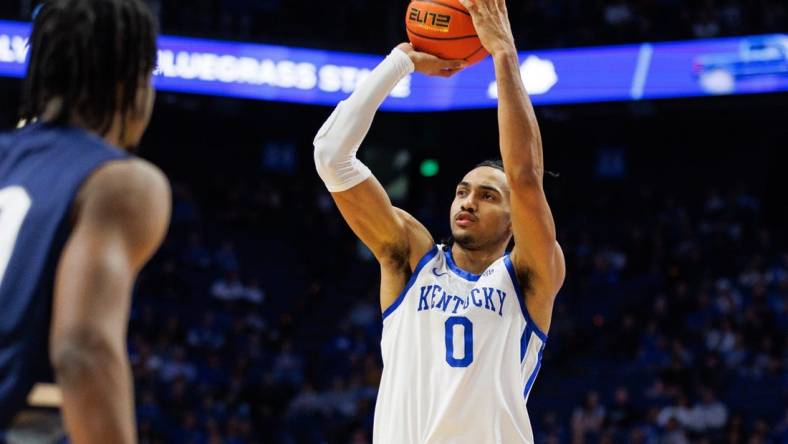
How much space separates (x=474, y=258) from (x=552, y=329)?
11223mm

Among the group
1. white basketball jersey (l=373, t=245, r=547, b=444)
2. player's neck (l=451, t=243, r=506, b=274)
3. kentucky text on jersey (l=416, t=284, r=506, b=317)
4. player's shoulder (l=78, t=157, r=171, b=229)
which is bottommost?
white basketball jersey (l=373, t=245, r=547, b=444)

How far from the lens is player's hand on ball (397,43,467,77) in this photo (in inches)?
173

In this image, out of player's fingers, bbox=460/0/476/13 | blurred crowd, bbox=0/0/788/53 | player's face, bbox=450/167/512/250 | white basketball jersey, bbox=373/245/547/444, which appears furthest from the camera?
blurred crowd, bbox=0/0/788/53

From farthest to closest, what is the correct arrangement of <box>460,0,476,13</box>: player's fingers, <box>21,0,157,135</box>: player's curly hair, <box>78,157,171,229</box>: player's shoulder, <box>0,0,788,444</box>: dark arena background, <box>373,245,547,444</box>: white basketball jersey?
1. <box>0,0,788,444</box>: dark arena background
2. <box>460,0,476,13</box>: player's fingers
3. <box>373,245,547,444</box>: white basketball jersey
4. <box>21,0,157,135</box>: player's curly hair
5. <box>78,157,171,229</box>: player's shoulder

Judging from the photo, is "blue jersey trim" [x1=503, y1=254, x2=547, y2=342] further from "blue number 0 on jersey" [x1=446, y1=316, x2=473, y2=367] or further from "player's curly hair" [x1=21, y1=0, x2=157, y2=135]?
"player's curly hair" [x1=21, y1=0, x2=157, y2=135]

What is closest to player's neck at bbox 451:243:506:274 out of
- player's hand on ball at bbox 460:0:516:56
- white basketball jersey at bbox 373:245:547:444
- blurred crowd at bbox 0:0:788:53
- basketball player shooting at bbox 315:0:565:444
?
basketball player shooting at bbox 315:0:565:444

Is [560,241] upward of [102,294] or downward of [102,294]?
upward

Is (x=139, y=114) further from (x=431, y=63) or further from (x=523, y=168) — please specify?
(x=431, y=63)

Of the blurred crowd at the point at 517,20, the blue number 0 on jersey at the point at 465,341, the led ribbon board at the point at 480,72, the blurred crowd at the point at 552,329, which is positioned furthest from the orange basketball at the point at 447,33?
the blurred crowd at the point at 517,20

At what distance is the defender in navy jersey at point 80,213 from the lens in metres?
1.70

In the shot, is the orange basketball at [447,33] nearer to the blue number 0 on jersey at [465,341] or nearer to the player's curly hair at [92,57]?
the blue number 0 on jersey at [465,341]

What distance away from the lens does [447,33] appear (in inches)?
174

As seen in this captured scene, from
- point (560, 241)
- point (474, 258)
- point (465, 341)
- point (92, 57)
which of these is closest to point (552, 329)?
point (560, 241)

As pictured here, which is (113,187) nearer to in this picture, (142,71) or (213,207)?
(142,71)
